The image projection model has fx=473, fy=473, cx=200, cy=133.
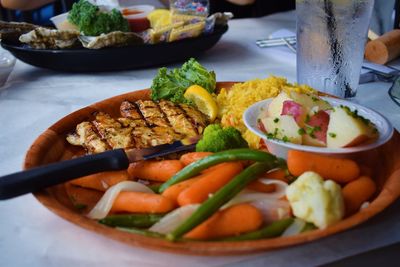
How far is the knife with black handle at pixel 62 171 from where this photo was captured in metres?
0.95

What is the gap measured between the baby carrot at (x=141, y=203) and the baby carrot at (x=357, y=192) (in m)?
0.37

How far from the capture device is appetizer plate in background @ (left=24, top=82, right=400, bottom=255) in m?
0.84

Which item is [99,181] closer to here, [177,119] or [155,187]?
[155,187]

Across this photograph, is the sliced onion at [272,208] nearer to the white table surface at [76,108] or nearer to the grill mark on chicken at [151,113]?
the white table surface at [76,108]

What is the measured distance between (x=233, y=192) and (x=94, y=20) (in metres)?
1.40

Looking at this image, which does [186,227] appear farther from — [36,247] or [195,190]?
[36,247]

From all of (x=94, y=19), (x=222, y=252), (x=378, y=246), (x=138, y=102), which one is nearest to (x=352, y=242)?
(x=378, y=246)

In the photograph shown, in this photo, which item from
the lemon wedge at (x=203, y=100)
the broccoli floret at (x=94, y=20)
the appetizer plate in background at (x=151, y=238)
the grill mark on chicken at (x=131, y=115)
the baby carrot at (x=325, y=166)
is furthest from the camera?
the broccoli floret at (x=94, y=20)

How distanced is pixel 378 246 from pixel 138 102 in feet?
2.99

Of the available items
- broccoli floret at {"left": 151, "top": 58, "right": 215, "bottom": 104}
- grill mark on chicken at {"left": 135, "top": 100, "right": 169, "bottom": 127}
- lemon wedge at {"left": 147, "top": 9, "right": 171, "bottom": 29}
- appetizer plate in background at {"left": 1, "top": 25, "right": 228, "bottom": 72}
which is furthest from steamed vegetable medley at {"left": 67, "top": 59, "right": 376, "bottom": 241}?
lemon wedge at {"left": 147, "top": 9, "right": 171, "bottom": 29}

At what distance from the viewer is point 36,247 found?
979 mm

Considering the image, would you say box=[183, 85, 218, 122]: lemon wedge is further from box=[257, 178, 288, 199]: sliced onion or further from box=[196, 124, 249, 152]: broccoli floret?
box=[257, 178, 288, 199]: sliced onion

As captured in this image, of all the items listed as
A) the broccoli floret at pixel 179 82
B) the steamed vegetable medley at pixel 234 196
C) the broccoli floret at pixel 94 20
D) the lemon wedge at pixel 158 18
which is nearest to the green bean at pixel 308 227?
the steamed vegetable medley at pixel 234 196

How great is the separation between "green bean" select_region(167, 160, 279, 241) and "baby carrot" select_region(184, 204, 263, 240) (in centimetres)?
1
